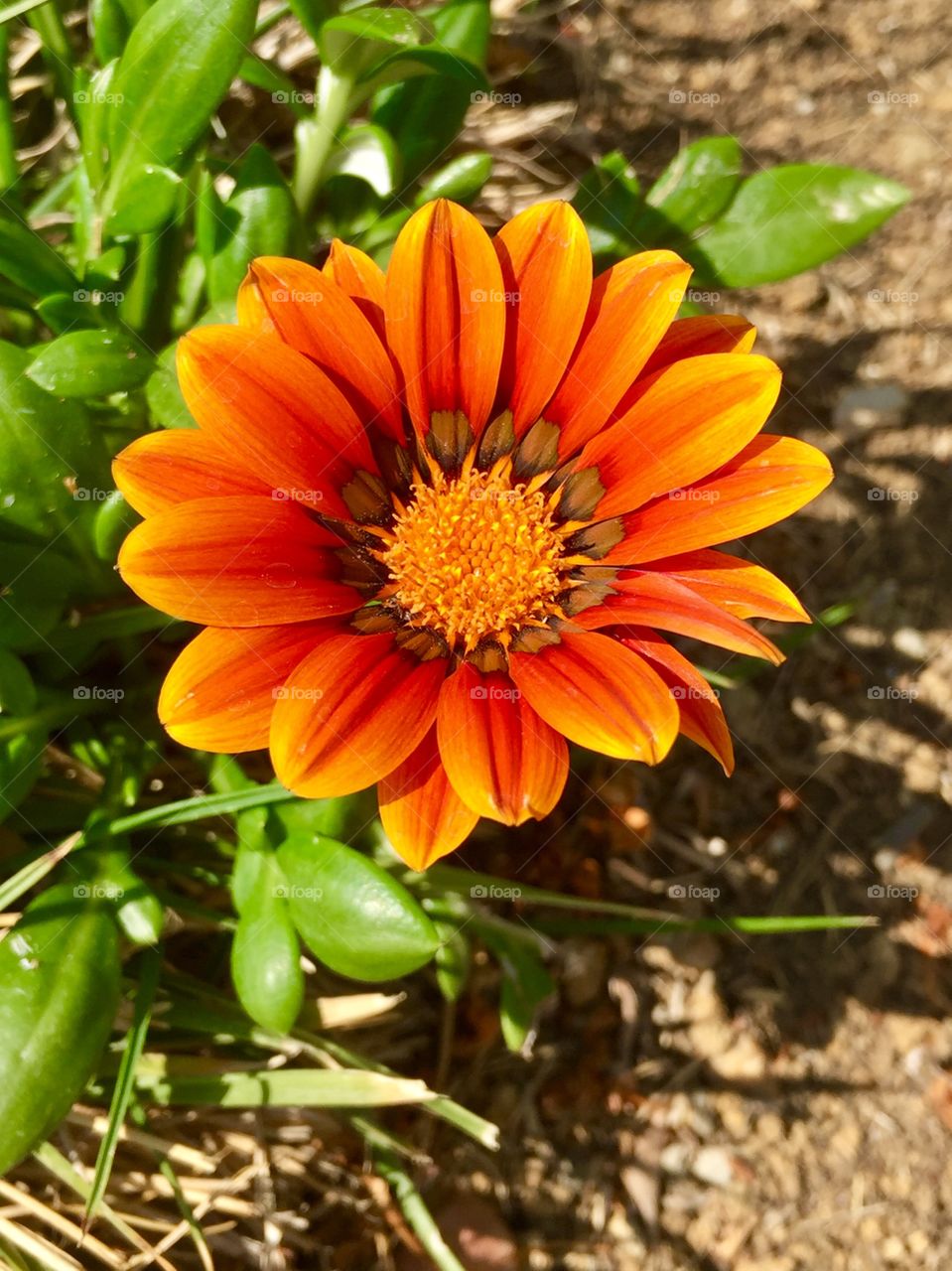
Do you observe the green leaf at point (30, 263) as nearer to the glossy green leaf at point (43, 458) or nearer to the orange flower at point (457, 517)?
the glossy green leaf at point (43, 458)

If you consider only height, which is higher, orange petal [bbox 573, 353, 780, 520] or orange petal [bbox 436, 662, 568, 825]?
orange petal [bbox 573, 353, 780, 520]

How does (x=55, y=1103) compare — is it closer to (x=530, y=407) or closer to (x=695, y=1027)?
(x=530, y=407)

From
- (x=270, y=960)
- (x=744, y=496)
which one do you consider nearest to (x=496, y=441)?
(x=744, y=496)

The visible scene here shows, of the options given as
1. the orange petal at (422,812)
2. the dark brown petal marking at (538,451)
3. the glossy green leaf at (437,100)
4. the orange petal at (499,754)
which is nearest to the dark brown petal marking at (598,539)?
the dark brown petal marking at (538,451)

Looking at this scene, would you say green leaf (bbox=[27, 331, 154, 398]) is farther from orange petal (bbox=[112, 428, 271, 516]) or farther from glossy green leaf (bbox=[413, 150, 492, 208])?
glossy green leaf (bbox=[413, 150, 492, 208])

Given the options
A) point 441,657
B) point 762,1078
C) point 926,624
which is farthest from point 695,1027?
point 441,657

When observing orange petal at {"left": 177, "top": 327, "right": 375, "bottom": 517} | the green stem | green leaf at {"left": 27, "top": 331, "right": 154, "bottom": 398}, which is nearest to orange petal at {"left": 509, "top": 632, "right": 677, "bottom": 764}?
orange petal at {"left": 177, "top": 327, "right": 375, "bottom": 517}
